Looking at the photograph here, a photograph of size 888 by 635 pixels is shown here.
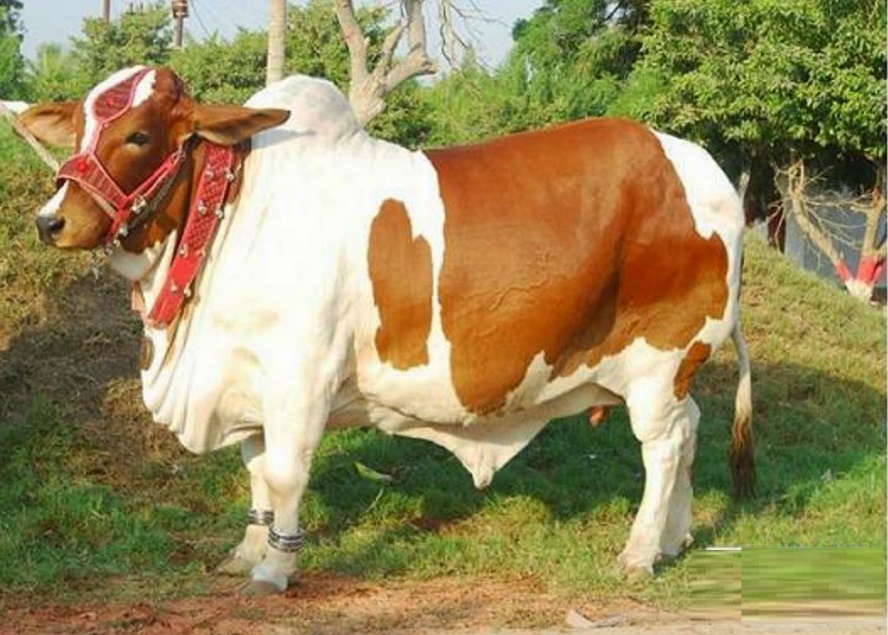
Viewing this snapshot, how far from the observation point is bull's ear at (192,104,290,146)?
6293mm

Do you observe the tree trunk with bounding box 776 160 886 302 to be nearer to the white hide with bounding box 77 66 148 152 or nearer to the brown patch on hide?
the brown patch on hide

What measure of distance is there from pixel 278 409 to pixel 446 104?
13.7m

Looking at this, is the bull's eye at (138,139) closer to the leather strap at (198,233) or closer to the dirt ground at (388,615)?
the leather strap at (198,233)

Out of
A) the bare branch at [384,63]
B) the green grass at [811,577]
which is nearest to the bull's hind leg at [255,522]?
the green grass at [811,577]

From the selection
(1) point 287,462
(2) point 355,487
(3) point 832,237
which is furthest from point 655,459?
(3) point 832,237

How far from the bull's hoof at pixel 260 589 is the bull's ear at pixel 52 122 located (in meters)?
1.93

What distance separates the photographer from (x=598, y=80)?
23766 millimetres

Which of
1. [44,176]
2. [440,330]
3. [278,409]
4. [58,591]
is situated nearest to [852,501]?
[440,330]

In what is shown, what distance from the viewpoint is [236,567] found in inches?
266

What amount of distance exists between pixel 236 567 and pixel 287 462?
71cm

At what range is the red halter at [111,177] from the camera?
241 inches

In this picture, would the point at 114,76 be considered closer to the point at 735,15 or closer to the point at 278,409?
the point at 278,409

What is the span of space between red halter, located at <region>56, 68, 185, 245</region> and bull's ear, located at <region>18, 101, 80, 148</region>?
1.12 ft

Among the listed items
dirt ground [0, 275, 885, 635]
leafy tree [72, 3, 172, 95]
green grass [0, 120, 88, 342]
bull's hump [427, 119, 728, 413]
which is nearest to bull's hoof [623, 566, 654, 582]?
dirt ground [0, 275, 885, 635]
